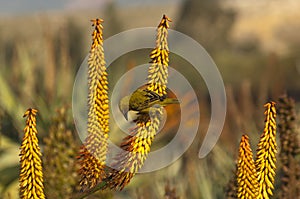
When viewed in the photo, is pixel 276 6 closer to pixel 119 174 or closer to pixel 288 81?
pixel 288 81

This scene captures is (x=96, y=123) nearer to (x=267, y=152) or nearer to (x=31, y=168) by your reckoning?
(x=31, y=168)

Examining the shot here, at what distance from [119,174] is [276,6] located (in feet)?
84.7

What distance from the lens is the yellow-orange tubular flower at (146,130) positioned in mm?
1631

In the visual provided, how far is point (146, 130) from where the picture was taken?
1672 mm

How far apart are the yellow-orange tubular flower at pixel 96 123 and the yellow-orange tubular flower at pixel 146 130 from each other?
0.38ft

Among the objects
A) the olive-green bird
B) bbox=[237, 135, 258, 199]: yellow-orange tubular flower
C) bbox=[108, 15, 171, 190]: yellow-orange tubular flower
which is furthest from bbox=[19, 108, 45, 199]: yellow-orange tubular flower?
bbox=[237, 135, 258, 199]: yellow-orange tubular flower

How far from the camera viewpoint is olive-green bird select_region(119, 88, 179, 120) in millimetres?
1682

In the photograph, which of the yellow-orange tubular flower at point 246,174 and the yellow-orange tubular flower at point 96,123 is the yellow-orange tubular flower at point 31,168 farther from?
the yellow-orange tubular flower at point 246,174

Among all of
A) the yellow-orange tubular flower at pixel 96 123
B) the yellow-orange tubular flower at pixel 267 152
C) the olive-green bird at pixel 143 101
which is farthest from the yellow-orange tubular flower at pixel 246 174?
the yellow-orange tubular flower at pixel 96 123

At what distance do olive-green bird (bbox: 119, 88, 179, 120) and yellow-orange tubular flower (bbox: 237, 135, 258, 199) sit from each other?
0.22m

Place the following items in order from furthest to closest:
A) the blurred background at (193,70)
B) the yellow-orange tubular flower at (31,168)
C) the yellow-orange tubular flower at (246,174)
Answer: the blurred background at (193,70)
the yellow-orange tubular flower at (246,174)
the yellow-orange tubular flower at (31,168)

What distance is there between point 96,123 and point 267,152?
1.62ft

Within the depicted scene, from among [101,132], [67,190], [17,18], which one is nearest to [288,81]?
[67,190]

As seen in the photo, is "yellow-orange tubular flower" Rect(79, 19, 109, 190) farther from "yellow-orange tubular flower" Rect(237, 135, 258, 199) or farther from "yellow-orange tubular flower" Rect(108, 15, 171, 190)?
"yellow-orange tubular flower" Rect(237, 135, 258, 199)
